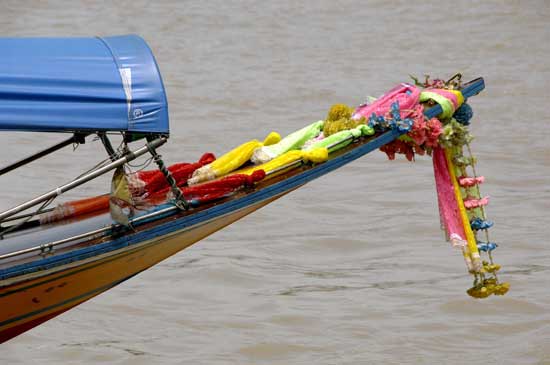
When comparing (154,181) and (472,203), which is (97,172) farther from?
(472,203)

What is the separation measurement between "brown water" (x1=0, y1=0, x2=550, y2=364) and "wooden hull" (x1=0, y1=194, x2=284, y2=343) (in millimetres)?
526

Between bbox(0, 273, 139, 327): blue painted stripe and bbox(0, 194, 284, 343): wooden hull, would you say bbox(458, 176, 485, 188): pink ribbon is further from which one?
bbox(0, 273, 139, 327): blue painted stripe

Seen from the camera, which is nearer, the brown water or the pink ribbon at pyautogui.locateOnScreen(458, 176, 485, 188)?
the pink ribbon at pyautogui.locateOnScreen(458, 176, 485, 188)

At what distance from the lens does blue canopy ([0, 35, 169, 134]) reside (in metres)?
4.49

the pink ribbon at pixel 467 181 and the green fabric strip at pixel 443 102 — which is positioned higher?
the green fabric strip at pixel 443 102

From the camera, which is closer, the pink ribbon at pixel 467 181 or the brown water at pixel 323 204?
the pink ribbon at pixel 467 181

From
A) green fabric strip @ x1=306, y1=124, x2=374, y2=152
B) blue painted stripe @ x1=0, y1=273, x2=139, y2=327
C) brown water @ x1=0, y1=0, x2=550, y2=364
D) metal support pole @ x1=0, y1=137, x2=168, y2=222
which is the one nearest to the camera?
metal support pole @ x1=0, y1=137, x2=168, y2=222

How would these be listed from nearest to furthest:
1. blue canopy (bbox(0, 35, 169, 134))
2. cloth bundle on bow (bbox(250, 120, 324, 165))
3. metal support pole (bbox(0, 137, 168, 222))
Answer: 1. blue canopy (bbox(0, 35, 169, 134))
2. metal support pole (bbox(0, 137, 168, 222))
3. cloth bundle on bow (bbox(250, 120, 324, 165))

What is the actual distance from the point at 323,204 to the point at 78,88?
3709 mm

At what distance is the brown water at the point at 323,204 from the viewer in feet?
18.9

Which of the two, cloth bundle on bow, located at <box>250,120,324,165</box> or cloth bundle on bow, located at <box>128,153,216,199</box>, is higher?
cloth bundle on bow, located at <box>250,120,324,165</box>

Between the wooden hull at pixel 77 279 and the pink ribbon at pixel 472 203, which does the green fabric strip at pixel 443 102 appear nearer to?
the pink ribbon at pixel 472 203

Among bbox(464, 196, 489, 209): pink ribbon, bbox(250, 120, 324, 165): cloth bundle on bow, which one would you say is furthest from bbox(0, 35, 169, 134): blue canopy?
bbox(464, 196, 489, 209): pink ribbon

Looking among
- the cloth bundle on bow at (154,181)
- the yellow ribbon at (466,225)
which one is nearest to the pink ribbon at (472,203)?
the yellow ribbon at (466,225)
